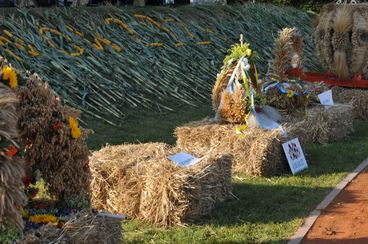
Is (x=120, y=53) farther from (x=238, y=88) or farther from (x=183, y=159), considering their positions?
(x=183, y=159)

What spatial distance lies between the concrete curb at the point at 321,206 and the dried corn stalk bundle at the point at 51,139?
212 centimetres

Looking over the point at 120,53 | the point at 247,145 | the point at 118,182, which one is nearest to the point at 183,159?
the point at 118,182

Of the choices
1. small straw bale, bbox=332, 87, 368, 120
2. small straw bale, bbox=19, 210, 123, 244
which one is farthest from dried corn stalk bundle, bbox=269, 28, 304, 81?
small straw bale, bbox=19, 210, 123, 244

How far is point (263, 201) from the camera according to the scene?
697 centimetres

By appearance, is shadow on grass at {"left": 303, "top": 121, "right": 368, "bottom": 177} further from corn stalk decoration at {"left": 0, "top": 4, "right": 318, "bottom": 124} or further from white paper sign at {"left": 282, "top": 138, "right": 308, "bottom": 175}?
corn stalk decoration at {"left": 0, "top": 4, "right": 318, "bottom": 124}

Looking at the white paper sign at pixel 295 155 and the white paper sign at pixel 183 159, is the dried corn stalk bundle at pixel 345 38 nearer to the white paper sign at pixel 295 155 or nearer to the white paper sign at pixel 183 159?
the white paper sign at pixel 295 155

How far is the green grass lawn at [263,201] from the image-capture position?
5.95 metres

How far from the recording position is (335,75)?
13.2m

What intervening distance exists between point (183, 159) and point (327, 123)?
3922 millimetres

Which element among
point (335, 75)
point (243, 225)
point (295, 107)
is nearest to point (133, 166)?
point (243, 225)

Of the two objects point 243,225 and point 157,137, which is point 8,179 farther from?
point 157,137

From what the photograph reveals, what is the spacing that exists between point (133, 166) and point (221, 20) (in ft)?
37.4

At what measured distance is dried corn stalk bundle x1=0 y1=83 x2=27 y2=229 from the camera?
3.94m

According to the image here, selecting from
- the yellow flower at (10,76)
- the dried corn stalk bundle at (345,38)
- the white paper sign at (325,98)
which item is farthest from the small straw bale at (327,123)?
the yellow flower at (10,76)
